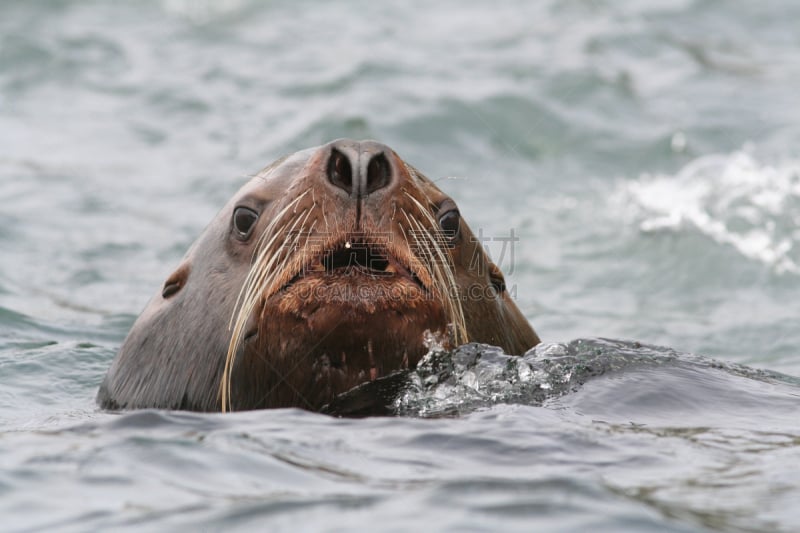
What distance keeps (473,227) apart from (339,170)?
5.96 meters

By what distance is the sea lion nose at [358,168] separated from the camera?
3992 mm

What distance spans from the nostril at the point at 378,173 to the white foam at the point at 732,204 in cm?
593

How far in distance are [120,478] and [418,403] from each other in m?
1.20

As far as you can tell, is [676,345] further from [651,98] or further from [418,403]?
[651,98]

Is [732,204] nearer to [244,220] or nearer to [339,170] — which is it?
[244,220]

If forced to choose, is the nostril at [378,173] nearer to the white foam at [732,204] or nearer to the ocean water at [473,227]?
the ocean water at [473,227]

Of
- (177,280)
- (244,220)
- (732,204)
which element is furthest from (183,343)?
(732,204)

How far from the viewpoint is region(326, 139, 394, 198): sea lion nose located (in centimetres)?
399

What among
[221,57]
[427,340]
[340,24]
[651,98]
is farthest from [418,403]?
[340,24]

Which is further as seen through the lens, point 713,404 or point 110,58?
point 110,58

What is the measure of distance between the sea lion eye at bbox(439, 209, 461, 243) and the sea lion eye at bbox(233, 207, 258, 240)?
708 mm

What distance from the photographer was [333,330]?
3926 mm

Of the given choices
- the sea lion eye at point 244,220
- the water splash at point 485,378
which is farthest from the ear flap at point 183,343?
the water splash at point 485,378

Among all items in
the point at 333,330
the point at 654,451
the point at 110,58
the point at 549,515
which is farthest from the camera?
the point at 110,58
